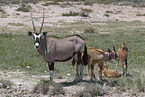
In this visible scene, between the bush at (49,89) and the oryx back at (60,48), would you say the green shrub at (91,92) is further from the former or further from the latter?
the oryx back at (60,48)

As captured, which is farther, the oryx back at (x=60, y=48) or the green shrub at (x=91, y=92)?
the oryx back at (x=60, y=48)

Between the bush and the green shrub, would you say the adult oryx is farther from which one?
the green shrub

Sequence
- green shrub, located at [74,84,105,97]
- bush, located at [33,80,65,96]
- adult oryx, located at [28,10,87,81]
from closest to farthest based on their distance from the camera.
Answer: green shrub, located at [74,84,105,97] < bush, located at [33,80,65,96] < adult oryx, located at [28,10,87,81]

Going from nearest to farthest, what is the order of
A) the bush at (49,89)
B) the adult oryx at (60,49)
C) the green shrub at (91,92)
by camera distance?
the green shrub at (91,92), the bush at (49,89), the adult oryx at (60,49)

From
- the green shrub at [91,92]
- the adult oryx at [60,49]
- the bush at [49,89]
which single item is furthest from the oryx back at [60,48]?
the green shrub at [91,92]

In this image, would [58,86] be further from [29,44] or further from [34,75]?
[29,44]

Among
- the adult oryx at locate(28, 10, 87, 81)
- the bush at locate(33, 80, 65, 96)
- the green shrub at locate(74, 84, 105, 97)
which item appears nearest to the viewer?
the green shrub at locate(74, 84, 105, 97)

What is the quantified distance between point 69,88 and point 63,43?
153cm

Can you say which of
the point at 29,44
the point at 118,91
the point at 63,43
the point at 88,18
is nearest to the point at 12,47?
the point at 29,44

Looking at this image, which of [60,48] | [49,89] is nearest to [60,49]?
[60,48]

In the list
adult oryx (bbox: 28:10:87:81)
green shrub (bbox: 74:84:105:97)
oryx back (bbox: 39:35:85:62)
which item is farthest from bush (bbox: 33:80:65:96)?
oryx back (bbox: 39:35:85:62)

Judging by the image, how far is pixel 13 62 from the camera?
1114 centimetres

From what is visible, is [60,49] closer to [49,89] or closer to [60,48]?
[60,48]

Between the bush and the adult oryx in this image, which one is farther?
the adult oryx
